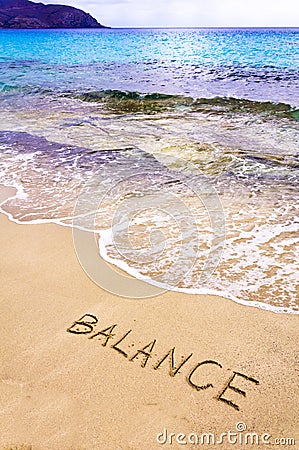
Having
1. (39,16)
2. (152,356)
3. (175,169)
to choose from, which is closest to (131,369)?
(152,356)

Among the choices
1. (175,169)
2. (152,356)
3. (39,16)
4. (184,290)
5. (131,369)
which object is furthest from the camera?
(39,16)

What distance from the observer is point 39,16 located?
527 feet

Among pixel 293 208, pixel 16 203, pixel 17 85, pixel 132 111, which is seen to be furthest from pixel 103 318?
pixel 17 85

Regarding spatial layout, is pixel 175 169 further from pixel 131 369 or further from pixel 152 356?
pixel 131 369

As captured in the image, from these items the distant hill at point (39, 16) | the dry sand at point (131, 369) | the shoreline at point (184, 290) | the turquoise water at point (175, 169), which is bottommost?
the dry sand at point (131, 369)

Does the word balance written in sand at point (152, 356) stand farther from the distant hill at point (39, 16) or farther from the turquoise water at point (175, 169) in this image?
the distant hill at point (39, 16)

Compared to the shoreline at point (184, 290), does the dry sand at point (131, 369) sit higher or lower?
lower

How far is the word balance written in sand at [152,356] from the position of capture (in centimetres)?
243

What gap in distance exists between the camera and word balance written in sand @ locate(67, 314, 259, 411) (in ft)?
7.98

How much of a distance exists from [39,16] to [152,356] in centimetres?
18747

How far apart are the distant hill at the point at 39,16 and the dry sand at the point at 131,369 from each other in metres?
163

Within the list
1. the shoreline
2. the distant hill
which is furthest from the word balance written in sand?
the distant hill

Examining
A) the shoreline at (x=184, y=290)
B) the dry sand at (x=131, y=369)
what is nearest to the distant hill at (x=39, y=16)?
the shoreline at (x=184, y=290)

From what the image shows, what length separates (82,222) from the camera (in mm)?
4754
